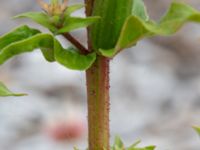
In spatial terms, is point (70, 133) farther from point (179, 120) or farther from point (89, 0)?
point (89, 0)

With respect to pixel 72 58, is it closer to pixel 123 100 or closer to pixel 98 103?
pixel 98 103

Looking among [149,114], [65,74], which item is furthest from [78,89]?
[149,114]

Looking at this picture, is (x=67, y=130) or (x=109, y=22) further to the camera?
(x=67, y=130)

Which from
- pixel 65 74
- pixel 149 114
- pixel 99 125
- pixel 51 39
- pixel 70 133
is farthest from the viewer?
pixel 65 74

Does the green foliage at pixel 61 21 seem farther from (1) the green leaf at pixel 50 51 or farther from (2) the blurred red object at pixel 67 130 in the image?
(2) the blurred red object at pixel 67 130

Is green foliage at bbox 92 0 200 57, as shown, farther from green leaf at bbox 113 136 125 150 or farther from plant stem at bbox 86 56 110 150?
green leaf at bbox 113 136 125 150

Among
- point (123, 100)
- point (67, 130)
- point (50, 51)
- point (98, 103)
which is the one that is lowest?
point (67, 130)

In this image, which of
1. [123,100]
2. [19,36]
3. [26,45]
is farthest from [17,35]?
[123,100]

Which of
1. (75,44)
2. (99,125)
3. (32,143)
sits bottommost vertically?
(32,143)

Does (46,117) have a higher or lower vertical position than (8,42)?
lower
